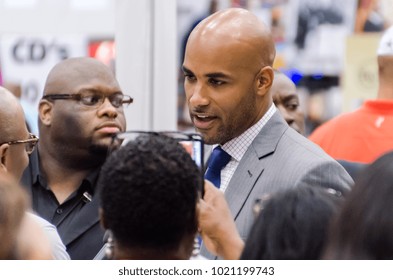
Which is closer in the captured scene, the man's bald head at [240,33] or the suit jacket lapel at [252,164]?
the suit jacket lapel at [252,164]

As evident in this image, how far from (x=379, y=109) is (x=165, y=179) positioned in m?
2.29

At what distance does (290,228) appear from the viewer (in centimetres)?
208

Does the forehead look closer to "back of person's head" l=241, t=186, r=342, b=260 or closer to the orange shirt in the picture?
the orange shirt

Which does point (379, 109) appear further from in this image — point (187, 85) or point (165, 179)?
point (165, 179)

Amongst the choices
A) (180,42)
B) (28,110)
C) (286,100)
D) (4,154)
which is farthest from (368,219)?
(180,42)

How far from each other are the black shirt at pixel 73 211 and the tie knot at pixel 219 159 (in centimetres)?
50

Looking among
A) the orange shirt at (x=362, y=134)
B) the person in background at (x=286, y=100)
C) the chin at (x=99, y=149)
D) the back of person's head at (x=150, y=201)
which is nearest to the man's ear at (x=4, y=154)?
the chin at (x=99, y=149)

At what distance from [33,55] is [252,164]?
2.34 m

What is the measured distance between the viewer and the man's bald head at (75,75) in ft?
12.6

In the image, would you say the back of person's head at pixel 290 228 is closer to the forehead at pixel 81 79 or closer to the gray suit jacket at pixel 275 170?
the gray suit jacket at pixel 275 170

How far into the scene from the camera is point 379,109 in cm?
428

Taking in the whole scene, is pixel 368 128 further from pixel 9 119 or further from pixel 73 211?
pixel 9 119
